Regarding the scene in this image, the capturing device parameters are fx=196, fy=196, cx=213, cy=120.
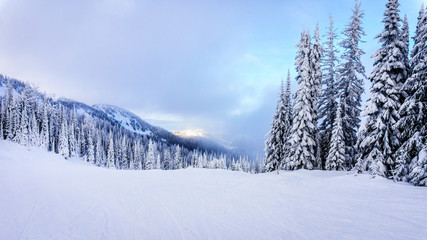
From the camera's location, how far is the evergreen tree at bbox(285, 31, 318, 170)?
21.2 meters

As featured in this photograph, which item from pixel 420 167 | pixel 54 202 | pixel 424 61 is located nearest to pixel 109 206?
pixel 54 202

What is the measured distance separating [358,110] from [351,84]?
3171 millimetres

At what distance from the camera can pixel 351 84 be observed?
2203 cm

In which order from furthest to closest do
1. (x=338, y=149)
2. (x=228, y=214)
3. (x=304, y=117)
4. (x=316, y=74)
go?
1. (x=316, y=74)
2. (x=304, y=117)
3. (x=338, y=149)
4. (x=228, y=214)

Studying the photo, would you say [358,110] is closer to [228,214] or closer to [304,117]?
[304,117]

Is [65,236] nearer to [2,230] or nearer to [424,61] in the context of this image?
[2,230]

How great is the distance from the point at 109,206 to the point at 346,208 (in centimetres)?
1016

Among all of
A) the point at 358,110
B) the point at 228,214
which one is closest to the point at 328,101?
the point at 358,110

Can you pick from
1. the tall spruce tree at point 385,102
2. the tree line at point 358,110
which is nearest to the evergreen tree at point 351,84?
the tree line at point 358,110

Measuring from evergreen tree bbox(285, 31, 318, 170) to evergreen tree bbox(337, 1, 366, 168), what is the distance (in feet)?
10.2

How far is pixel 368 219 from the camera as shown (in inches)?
251

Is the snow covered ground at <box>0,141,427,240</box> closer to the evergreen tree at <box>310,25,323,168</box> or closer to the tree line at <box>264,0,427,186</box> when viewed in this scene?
the tree line at <box>264,0,427,186</box>

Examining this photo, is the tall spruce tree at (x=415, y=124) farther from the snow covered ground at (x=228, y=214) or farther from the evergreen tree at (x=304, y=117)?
the evergreen tree at (x=304, y=117)

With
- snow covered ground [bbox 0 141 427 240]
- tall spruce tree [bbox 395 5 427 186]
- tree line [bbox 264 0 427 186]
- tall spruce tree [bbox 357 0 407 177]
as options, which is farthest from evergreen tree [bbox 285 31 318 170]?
snow covered ground [bbox 0 141 427 240]
